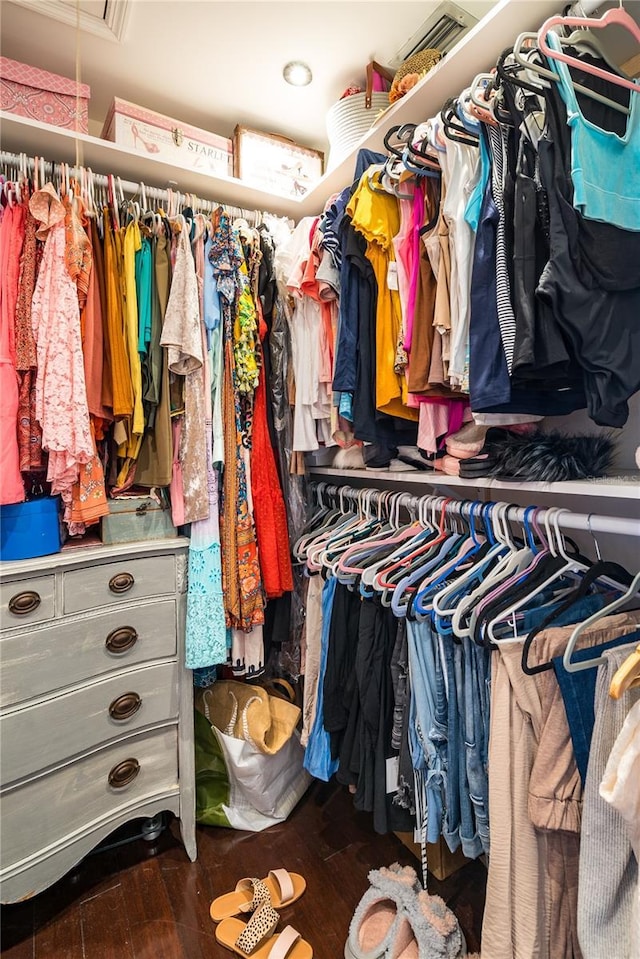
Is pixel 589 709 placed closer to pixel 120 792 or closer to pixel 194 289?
pixel 120 792

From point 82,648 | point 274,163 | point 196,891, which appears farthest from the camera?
point 274,163

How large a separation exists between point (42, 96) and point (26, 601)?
1.49 meters

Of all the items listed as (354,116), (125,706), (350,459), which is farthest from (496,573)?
(354,116)

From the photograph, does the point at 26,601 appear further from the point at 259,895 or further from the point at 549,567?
the point at 549,567

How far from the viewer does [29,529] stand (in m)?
1.29

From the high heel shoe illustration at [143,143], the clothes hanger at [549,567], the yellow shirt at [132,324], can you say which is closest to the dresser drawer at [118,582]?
the yellow shirt at [132,324]

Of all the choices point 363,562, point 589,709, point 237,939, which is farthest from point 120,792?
point 589,709

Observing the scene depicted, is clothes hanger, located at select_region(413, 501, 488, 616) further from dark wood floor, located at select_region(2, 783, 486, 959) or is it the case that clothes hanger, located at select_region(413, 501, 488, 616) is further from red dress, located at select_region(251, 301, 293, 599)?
dark wood floor, located at select_region(2, 783, 486, 959)

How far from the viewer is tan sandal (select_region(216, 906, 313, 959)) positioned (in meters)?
1.24

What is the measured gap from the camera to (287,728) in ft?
5.62

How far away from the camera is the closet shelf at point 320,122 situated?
3.55 ft

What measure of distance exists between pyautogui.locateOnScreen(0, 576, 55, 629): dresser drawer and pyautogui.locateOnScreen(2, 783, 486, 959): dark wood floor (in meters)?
0.86

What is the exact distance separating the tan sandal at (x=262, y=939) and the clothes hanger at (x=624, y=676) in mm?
1142

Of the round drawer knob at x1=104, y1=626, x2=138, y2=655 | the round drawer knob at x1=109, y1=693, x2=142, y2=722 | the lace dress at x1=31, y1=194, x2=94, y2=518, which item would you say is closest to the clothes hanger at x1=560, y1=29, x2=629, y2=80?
the lace dress at x1=31, y1=194, x2=94, y2=518
